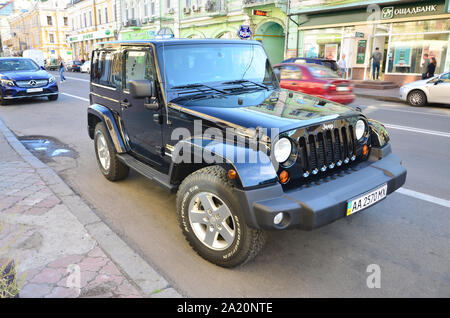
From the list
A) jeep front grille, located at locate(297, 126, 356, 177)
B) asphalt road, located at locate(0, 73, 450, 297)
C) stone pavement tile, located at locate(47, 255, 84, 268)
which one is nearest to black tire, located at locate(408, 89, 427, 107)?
asphalt road, located at locate(0, 73, 450, 297)

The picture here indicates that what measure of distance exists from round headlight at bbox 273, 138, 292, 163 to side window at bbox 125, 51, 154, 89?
168 cm

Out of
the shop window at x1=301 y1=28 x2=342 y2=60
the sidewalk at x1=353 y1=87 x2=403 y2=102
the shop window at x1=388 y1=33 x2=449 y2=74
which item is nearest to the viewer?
the sidewalk at x1=353 y1=87 x2=403 y2=102

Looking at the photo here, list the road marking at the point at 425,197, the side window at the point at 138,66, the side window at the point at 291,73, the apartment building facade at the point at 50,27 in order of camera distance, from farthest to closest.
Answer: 1. the apartment building facade at the point at 50,27
2. the side window at the point at 291,73
3. the road marking at the point at 425,197
4. the side window at the point at 138,66

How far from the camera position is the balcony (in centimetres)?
2938

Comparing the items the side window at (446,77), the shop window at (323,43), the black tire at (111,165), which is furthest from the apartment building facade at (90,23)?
the black tire at (111,165)

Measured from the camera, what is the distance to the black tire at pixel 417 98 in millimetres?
13612

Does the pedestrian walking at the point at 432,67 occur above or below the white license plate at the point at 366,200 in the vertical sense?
above

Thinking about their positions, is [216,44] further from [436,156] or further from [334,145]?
[436,156]

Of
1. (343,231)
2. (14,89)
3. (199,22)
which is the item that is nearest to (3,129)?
(14,89)

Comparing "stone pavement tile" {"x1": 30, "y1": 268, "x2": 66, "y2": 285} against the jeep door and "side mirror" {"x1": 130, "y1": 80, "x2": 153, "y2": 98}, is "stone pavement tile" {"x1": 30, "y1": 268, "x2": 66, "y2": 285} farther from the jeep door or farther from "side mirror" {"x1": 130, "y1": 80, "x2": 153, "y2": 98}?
"side mirror" {"x1": 130, "y1": 80, "x2": 153, "y2": 98}

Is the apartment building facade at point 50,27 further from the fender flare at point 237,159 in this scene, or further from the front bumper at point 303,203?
the front bumper at point 303,203

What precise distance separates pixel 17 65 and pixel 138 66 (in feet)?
40.3

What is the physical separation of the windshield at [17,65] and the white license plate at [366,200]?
14.3 metres

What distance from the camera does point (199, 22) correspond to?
32.5 metres
